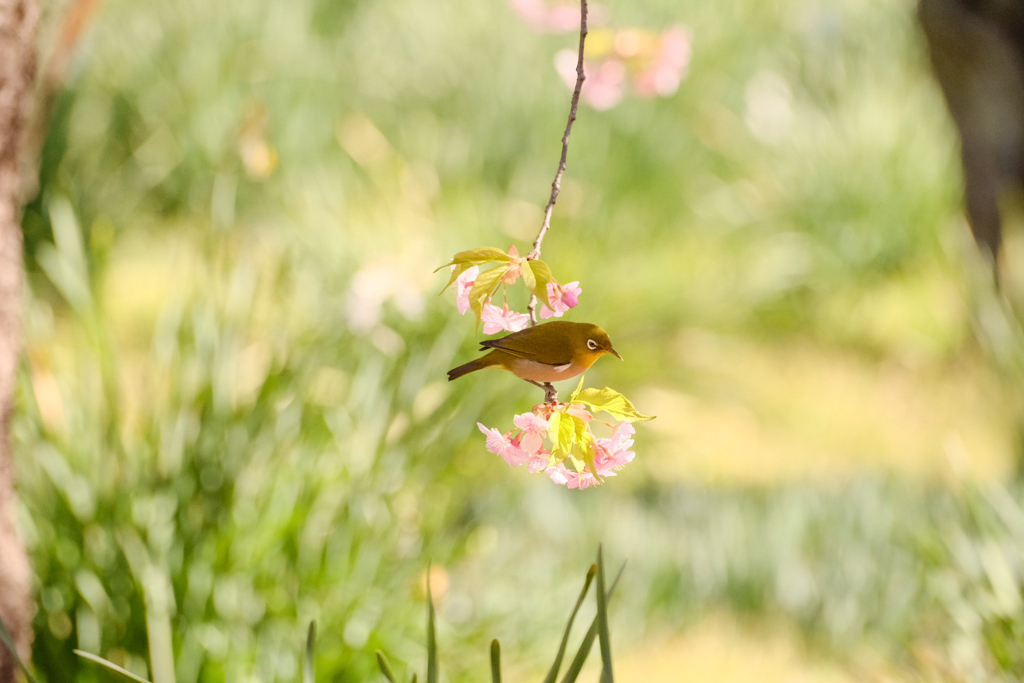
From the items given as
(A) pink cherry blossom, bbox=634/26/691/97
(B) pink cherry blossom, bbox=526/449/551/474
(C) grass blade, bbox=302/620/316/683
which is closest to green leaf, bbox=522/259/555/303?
(B) pink cherry blossom, bbox=526/449/551/474

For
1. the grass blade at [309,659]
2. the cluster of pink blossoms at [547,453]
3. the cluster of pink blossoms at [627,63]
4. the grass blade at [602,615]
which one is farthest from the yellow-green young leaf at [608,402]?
the cluster of pink blossoms at [627,63]

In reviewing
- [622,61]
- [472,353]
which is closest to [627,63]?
[622,61]

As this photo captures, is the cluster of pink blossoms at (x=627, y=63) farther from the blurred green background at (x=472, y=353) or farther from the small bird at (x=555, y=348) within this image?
the small bird at (x=555, y=348)

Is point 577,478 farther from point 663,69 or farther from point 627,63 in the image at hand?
point 663,69

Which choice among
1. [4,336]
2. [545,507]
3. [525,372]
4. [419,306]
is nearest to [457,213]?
[419,306]

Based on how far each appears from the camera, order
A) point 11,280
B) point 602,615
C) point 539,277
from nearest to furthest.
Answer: point 539,277 < point 602,615 < point 11,280

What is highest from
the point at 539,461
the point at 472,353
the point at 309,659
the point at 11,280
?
the point at 539,461
